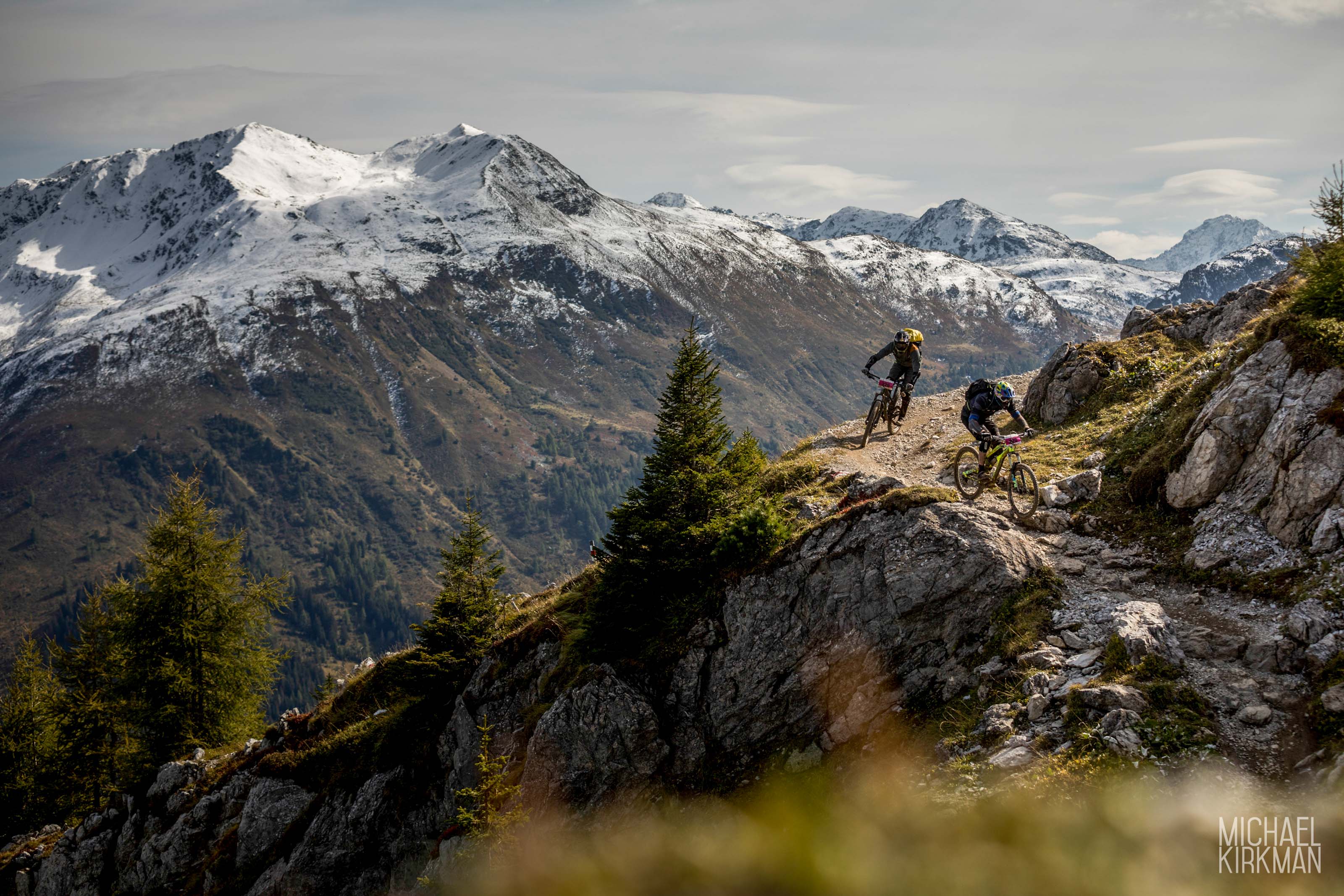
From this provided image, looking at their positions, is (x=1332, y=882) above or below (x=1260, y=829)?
above

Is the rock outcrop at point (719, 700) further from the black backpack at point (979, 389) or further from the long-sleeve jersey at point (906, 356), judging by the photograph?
the long-sleeve jersey at point (906, 356)

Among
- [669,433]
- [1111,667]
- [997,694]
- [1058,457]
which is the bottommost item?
[997,694]

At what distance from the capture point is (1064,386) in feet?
92.0

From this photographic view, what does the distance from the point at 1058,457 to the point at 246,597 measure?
1395 inches

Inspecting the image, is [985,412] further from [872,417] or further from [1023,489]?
[872,417]

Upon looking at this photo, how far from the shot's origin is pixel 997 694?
549 inches

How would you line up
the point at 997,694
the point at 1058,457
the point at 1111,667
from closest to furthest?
the point at 1111,667
the point at 997,694
the point at 1058,457

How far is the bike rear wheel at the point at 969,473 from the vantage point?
19.8m

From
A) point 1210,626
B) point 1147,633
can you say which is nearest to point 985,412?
point 1210,626

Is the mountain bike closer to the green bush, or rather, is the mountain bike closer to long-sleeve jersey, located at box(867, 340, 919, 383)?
the green bush

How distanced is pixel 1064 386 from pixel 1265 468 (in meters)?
13.3

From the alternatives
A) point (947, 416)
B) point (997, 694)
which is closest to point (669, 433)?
point (997, 694)

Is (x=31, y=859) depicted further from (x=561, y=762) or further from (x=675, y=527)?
(x=675, y=527)

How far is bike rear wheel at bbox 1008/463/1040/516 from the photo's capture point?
18547 millimetres
